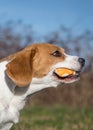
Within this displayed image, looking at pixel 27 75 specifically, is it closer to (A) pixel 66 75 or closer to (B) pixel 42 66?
(B) pixel 42 66

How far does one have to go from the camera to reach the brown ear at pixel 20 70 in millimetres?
6891

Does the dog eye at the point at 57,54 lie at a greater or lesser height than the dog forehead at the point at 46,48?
lesser

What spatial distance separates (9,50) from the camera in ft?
73.4

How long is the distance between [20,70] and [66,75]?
0.68m

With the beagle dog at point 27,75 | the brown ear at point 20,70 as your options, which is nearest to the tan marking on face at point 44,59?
the beagle dog at point 27,75

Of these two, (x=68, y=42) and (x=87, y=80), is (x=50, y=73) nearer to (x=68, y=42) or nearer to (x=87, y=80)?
(x=87, y=80)

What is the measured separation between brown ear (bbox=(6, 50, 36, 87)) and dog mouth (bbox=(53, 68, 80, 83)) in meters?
0.39

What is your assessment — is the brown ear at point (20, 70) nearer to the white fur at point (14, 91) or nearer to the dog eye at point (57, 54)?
the white fur at point (14, 91)

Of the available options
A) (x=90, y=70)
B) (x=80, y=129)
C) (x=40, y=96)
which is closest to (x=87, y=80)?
(x=90, y=70)

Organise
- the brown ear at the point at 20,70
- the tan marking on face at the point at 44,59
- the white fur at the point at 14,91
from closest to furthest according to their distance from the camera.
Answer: the brown ear at the point at 20,70 < the white fur at the point at 14,91 < the tan marking on face at the point at 44,59

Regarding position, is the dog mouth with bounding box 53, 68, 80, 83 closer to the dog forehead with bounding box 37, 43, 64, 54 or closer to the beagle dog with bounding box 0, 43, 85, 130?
the beagle dog with bounding box 0, 43, 85, 130

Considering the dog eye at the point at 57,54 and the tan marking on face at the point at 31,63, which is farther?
the dog eye at the point at 57,54

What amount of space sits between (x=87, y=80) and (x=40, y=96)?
2093mm

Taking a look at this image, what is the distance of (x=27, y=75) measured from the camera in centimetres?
698
